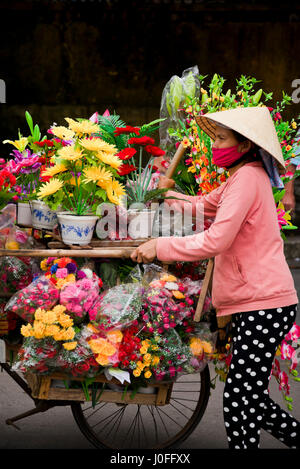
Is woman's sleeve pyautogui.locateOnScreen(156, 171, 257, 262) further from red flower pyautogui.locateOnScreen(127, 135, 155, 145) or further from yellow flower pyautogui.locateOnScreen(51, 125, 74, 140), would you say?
yellow flower pyautogui.locateOnScreen(51, 125, 74, 140)

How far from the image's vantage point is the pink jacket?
2592 millimetres

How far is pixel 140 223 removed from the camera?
9.55ft

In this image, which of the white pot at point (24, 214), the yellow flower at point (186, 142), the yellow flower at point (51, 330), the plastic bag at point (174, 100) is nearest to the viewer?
the yellow flower at point (51, 330)

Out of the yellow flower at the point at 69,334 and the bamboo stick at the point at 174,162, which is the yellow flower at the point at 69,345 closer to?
the yellow flower at the point at 69,334

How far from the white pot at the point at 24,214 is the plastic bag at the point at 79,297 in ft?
1.41

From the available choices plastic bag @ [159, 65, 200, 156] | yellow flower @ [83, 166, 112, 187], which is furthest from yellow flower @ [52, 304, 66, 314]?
plastic bag @ [159, 65, 200, 156]

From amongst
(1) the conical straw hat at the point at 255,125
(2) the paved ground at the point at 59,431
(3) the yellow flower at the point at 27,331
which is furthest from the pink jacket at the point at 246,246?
(2) the paved ground at the point at 59,431

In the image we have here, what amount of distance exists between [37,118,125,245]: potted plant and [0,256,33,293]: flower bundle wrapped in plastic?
0.39 m

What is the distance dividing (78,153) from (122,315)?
734 mm

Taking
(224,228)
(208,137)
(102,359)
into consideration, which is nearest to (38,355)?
(102,359)

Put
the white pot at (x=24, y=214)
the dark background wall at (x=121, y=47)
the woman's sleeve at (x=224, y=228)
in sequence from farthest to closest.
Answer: the dark background wall at (x=121, y=47), the white pot at (x=24, y=214), the woman's sleeve at (x=224, y=228)

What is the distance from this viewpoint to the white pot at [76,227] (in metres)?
2.76

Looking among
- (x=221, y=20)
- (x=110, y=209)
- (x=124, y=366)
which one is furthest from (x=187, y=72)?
(x=221, y=20)

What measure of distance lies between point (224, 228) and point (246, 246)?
16cm
